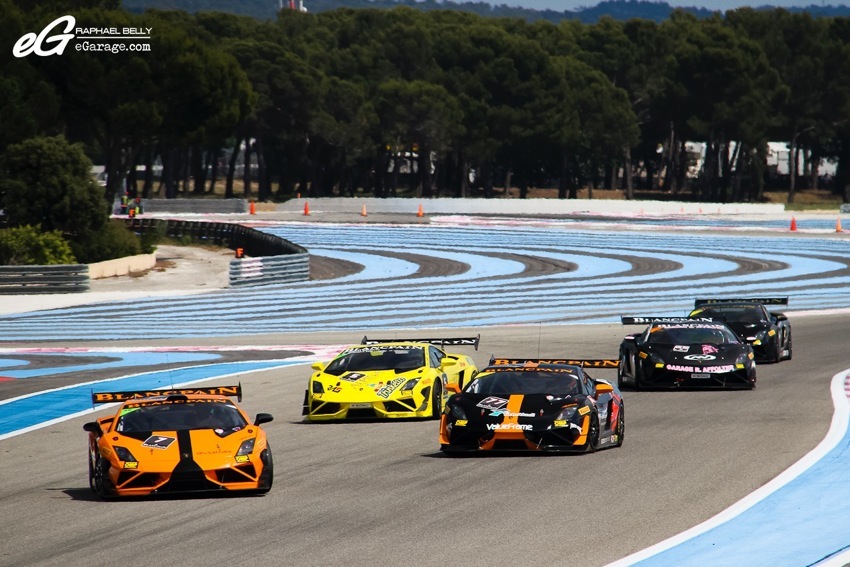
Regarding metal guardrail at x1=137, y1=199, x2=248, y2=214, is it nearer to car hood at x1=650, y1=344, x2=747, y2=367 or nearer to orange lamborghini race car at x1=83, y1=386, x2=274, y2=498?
car hood at x1=650, y1=344, x2=747, y2=367

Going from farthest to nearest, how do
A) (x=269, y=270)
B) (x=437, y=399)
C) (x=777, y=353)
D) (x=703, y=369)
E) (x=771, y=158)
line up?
(x=771, y=158), (x=269, y=270), (x=777, y=353), (x=703, y=369), (x=437, y=399)

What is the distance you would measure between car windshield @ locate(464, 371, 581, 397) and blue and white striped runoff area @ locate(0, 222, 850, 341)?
19.3 meters

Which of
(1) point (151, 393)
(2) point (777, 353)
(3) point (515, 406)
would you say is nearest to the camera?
(1) point (151, 393)

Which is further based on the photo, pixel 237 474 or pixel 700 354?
pixel 700 354

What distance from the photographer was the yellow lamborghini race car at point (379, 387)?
19.9 metres

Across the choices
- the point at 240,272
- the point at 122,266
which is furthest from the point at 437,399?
the point at 122,266

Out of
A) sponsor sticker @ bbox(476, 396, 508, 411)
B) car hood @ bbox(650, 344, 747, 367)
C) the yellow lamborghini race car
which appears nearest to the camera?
sponsor sticker @ bbox(476, 396, 508, 411)

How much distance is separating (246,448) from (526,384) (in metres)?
4.39

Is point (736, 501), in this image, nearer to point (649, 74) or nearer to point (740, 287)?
point (740, 287)

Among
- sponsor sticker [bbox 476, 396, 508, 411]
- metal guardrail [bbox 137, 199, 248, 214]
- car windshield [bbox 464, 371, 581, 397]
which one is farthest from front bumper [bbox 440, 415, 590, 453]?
metal guardrail [bbox 137, 199, 248, 214]

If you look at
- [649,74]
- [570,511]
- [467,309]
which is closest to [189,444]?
[570,511]

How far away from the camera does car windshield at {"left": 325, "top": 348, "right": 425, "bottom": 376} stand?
20469 mm

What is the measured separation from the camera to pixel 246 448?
45.3 ft

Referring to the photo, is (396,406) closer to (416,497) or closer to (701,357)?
(701,357)
